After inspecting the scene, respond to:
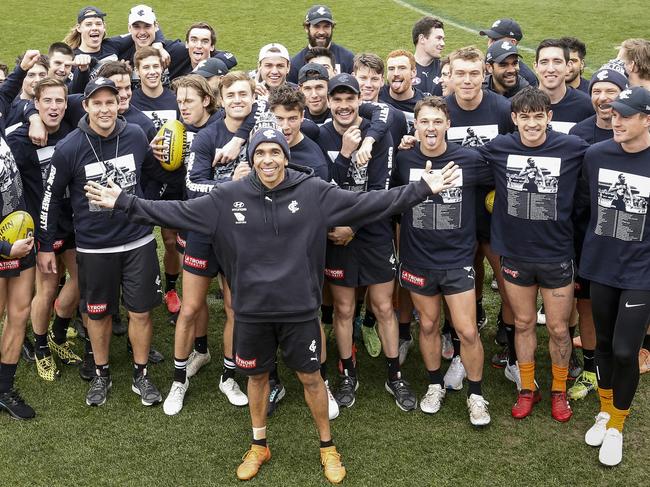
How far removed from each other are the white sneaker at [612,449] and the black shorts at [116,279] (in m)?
3.42

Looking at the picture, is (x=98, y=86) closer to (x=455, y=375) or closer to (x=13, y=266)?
(x=13, y=266)

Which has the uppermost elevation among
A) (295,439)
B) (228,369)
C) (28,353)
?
(228,369)

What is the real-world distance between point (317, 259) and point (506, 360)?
2.49 meters

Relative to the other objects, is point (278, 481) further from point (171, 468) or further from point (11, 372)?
point (11, 372)

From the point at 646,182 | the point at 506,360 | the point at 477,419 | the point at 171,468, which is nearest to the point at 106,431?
the point at 171,468

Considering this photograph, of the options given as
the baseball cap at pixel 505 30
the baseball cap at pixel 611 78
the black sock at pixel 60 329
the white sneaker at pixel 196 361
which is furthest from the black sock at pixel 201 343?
the baseball cap at pixel 505 30

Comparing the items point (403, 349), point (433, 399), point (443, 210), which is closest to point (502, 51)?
point (443, 210)

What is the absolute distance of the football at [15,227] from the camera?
5.73 meters

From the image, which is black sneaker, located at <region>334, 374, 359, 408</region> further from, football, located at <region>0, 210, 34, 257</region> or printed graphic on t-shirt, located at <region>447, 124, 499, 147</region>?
football, located at <region>0, 210, 34, 257</region>

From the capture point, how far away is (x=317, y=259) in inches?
202

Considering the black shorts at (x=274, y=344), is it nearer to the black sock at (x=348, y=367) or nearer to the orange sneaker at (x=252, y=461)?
the orange sneaker at (x=252, y=461)

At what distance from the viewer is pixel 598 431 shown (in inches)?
Answer: 228

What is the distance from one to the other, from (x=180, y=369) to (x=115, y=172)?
159 cm

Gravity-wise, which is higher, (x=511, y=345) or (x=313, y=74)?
(x=313, y=74)
